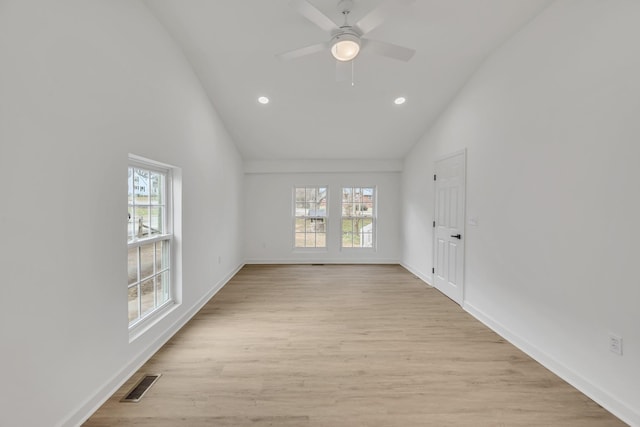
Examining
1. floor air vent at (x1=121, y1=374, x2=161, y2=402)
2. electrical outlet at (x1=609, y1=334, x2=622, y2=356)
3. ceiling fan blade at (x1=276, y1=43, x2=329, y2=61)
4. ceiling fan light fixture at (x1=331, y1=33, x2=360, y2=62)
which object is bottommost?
floor air vent at (x1=121, y1=374, x2=161, y2=402)

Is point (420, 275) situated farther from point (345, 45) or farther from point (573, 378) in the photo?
point (345, 45)

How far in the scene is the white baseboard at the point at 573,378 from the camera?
71.6 inches

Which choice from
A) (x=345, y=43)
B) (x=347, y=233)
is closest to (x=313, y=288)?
(x=347, y=233)

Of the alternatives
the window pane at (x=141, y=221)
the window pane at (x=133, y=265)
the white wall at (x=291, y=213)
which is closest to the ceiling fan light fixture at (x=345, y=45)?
the window pane at (x=141, y=221)

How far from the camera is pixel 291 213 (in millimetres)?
6312

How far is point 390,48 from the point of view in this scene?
2.28 meters

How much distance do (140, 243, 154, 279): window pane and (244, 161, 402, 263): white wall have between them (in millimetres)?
3501

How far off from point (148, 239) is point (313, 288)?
101 inches

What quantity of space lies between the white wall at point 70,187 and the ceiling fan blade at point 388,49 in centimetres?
189

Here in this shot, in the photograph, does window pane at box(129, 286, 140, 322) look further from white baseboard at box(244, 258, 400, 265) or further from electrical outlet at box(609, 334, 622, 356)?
white baseboard at box(244, 258, 400, 265)

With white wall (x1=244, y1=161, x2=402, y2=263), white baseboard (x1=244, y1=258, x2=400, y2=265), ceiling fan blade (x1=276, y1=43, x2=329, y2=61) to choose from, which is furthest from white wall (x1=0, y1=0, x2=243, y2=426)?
white baseboard (x1=244, y1=258, x2=400, y2=265)

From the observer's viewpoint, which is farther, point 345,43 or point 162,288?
point 162,288

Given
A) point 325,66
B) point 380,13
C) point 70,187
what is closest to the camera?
point 70,187

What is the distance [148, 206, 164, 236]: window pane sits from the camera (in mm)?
2791
